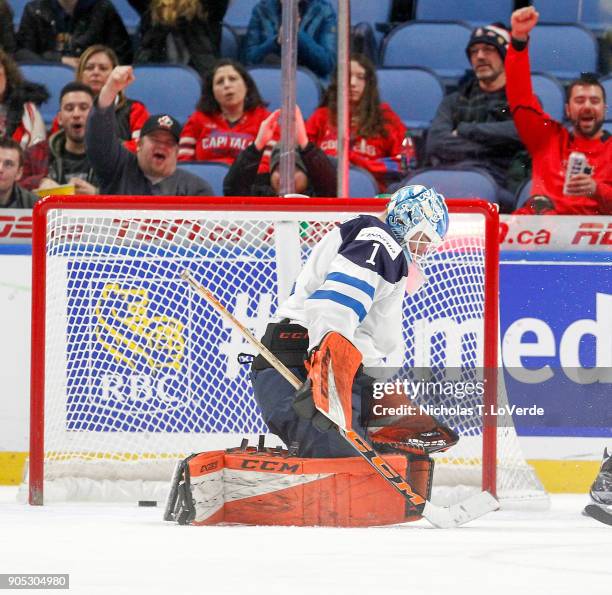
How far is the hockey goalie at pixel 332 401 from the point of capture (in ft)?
9.32

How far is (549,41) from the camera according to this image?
4531 mm

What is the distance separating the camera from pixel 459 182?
14.1 feet

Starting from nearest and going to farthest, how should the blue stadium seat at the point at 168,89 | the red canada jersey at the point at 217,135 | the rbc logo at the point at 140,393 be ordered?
the rbc logo at the point at 140,393 < the red canada jersey at the point at 217,135 < the blue stadium seat at the point at 168,89

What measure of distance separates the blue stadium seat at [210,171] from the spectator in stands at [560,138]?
1019 millimetres

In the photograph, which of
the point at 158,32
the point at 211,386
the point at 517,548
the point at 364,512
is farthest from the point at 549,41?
the point at 517,548

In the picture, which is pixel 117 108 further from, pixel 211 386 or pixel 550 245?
pixel 550 245

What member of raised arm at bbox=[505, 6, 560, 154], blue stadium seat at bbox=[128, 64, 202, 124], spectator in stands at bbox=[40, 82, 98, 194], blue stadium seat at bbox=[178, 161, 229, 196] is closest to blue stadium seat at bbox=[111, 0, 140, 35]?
blue stadium seat at bbox=[128, 64, 202, 124]

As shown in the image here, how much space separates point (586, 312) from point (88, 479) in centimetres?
168

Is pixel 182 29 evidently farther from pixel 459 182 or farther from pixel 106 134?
pixel 459 182

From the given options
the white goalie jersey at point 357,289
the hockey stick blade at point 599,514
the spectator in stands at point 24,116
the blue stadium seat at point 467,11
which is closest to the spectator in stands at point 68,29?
the spectator in stands at point 24,116

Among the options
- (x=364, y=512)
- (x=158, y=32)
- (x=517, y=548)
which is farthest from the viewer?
(x=158, y=32)

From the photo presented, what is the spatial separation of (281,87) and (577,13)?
48.1 inches

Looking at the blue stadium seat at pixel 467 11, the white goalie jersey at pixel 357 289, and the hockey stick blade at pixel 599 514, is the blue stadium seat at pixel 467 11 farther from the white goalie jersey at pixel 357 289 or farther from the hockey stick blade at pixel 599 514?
the hockey stick blade at pixel 599 514

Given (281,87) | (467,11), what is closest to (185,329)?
(281,87)
